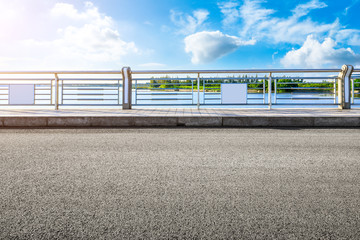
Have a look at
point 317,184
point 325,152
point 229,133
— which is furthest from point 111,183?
point 229,133

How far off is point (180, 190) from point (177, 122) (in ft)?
17.9

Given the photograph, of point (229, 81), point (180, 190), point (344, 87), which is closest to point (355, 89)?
point (344, 87)

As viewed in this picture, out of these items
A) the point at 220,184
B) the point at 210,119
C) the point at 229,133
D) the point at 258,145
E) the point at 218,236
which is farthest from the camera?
the point at 210,119

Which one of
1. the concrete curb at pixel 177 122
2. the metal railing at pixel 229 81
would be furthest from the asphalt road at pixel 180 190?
the metal railing at pixel 229 81

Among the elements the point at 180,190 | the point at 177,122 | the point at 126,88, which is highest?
the point at 126,88

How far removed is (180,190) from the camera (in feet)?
9.55

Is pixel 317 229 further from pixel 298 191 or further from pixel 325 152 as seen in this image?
pixel 325 152

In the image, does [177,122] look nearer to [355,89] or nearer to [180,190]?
[180,190]

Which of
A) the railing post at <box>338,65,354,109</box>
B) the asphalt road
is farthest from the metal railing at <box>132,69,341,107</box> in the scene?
the asphalt road

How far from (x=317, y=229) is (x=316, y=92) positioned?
1100 centimetres

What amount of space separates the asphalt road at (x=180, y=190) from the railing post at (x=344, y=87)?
6.79 meters

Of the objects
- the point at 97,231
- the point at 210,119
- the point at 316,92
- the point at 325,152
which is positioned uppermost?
the point at 316,92

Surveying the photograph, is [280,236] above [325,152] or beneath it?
beneath

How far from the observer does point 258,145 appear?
17.5ft
